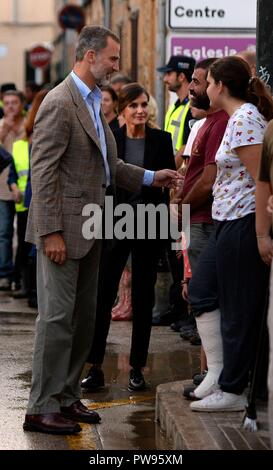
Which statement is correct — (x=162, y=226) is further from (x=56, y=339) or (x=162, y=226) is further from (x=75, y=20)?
(x=75, y=20)

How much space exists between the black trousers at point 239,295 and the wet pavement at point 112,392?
0.56m

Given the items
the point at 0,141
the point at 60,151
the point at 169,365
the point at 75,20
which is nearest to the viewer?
the point at 60,151

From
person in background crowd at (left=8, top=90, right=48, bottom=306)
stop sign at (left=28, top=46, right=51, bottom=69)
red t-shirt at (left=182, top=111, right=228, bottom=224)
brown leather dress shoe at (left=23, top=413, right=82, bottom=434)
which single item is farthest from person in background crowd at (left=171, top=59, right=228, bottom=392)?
stop sign at (left=28, top=46, right=51, bottom=69)

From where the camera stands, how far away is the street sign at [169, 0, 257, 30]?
42.0ft

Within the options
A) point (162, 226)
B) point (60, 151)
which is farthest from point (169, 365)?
point (60, 151)

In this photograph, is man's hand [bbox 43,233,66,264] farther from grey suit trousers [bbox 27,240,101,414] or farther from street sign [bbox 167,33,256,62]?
street sign [bbox 167,33,256,62]

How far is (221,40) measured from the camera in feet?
42.8

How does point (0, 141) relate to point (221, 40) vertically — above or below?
below

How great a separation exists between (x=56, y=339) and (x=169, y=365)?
7.58 feet

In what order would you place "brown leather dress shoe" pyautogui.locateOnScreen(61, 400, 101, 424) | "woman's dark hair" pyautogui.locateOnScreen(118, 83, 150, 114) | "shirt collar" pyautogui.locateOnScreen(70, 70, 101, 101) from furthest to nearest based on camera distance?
"woman's dark hair" pyautogui.locateOnScreen(118, 83, 150, 114)
"brown leather dress shoe" pyautogui.locateOnScreen(61, 400, 101, 424)
"shirt collar" pyautogui.locateOnScreen(70, 70, 101, 101)

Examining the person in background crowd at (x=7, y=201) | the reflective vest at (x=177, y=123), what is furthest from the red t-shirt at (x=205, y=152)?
the person in background crowd at (x=7, y=201)

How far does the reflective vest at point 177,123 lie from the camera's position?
37.3 feet

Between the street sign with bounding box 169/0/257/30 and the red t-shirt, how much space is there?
4565 millimetres

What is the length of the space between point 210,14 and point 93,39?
5290mm
